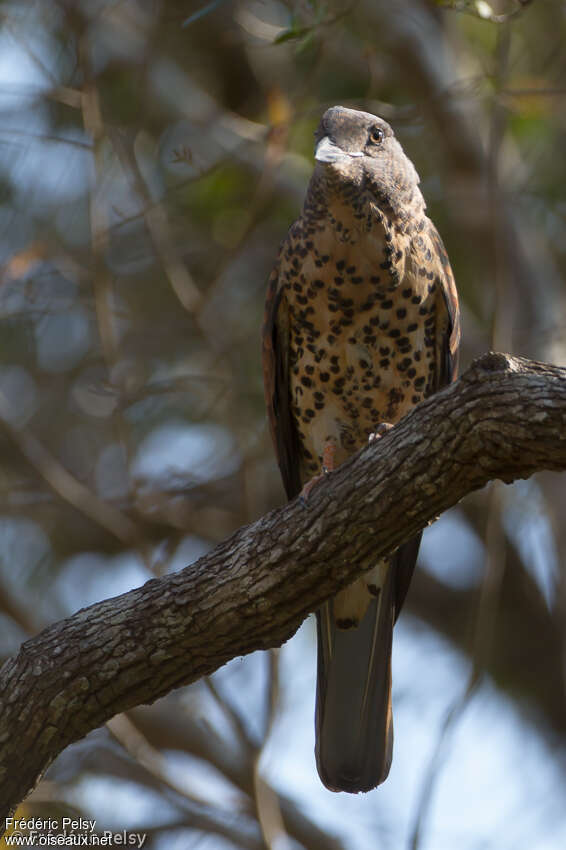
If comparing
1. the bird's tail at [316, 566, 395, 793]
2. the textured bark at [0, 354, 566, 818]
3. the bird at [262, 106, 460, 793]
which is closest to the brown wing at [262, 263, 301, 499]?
the bird at [262, 106, 460, 793]

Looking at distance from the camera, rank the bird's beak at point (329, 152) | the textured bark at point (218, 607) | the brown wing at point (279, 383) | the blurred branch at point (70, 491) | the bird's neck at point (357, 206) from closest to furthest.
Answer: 1. the textured bark at point (218, 607)
2. the bird's beak at point (329, 152)
3. the bird's neck at point (357, 206)
4. the brown wing at point (279, 383)
5. the blurred branch at point (70, 491)

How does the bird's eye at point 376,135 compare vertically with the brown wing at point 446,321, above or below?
above

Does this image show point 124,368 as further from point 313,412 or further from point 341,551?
point 341,551

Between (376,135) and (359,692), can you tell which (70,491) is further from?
(376,135)

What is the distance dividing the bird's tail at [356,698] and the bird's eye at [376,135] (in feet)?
5.80

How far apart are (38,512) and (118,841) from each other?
232 cm

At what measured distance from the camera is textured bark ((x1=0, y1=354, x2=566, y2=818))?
3.27 m

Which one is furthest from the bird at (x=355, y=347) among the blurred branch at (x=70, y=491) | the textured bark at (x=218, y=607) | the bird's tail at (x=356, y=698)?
the blurred branch at (x=70, y=491)

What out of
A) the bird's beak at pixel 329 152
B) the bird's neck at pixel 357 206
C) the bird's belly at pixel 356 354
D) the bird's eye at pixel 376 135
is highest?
the bird's eye at pixel 376 135

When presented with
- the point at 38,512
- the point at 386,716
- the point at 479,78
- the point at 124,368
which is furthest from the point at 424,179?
the point at 386,716

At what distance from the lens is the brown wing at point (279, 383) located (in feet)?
15.0

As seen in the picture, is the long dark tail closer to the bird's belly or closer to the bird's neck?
the bird's belly

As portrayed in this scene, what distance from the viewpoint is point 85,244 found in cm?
682

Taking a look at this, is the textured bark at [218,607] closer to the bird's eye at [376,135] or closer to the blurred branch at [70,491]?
the bird's eye at [376,135]
